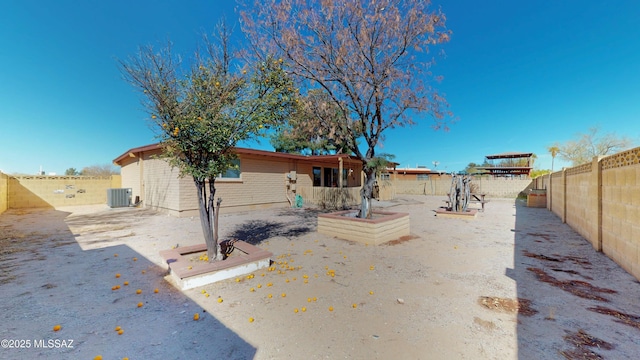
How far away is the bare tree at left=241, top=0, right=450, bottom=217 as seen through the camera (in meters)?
5.48

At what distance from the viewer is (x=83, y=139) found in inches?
802

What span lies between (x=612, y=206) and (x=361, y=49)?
579cm

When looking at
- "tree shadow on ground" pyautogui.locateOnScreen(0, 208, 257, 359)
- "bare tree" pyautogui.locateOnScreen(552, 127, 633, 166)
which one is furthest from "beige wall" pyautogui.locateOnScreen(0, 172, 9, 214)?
"bare tree" pyautogui.locateOnScreen(552, 127, 633, 166)

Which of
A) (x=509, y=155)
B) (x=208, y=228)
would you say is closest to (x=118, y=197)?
(x=208, y=228)

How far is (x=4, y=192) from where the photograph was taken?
1129cm

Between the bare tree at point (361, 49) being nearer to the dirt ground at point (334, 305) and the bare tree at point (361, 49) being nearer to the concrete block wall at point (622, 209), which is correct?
the dirt ground at point (334, 305)

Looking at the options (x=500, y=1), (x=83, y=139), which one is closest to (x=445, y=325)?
(x=500, y=1)

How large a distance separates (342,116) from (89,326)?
6090 mm

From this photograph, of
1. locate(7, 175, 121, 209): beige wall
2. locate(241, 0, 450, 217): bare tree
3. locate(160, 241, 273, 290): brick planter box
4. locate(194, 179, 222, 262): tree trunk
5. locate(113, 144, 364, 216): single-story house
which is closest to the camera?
locate(160, 241, 273, 290): brick planter box

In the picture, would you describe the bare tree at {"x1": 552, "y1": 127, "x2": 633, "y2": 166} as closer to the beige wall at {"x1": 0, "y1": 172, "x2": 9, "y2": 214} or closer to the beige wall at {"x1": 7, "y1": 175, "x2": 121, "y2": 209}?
the beige wall at {"x1": 7, "y1": 175, "x2": 121, "y2": 209}

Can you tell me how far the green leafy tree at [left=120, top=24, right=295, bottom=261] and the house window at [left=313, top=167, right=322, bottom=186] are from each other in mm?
10986

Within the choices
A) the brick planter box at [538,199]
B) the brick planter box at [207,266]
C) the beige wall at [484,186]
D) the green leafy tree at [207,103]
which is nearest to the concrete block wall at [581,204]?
the brick planter box at [538,199]

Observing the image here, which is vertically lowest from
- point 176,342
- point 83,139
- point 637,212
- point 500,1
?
point 176,342

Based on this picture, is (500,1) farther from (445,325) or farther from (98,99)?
(98,99)
